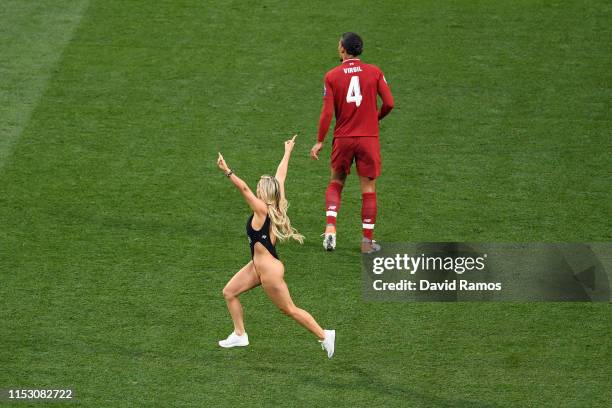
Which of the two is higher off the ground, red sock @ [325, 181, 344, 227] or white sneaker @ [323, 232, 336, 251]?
red sock @ [325, 181, 344, 227]

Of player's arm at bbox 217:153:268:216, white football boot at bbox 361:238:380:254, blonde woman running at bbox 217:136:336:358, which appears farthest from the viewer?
white football boot at bbox 361:238:380:254

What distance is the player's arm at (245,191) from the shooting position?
1070cm

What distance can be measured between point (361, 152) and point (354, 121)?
0.37 m

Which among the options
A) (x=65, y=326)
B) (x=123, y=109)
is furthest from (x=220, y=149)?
(x=65, y=326)

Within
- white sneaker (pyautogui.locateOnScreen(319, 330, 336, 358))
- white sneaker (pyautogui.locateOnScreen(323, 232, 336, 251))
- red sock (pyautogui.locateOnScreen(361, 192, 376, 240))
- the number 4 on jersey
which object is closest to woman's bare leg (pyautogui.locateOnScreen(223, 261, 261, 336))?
white sneaker (pyautogui.locateOnScreen(319, 330, 336, 358))

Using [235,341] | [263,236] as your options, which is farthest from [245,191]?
[235,341]

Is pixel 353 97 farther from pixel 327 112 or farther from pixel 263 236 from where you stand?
pixel 263 236

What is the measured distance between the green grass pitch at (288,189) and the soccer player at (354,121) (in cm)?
57

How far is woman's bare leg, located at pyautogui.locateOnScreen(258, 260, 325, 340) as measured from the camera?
11.0 m

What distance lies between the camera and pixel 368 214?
43.2 ft

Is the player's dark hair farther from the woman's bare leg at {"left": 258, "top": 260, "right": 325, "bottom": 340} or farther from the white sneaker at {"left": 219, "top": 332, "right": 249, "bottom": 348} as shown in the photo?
the white sneaker at {"left": 219, "top": 332, "right": 249, "bottom": 348}

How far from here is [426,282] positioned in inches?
501

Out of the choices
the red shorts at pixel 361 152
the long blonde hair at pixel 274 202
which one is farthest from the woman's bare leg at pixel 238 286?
the red shorts at pixel 361 152

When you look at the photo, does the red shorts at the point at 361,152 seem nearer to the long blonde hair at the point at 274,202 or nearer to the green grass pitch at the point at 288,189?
the green grass pitch at the point at 288,189
